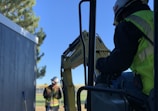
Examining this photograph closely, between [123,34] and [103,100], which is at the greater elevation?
[123,34]

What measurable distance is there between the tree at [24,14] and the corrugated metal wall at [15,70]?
22279 millimetres

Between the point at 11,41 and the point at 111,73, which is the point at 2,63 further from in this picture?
the point at 111,73

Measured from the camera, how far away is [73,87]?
900cm

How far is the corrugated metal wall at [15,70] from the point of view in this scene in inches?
422

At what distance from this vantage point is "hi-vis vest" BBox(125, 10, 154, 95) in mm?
3045

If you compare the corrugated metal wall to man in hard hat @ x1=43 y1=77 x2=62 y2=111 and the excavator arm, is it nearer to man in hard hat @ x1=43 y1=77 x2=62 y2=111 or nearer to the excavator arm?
the excavator arm

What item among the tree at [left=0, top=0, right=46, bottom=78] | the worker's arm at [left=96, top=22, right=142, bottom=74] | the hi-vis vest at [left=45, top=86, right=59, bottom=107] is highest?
the tree at [left=0, top=0, right=46, bottom=78]

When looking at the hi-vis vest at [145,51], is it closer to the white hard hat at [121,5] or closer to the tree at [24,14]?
the white hard hat at [121,5]

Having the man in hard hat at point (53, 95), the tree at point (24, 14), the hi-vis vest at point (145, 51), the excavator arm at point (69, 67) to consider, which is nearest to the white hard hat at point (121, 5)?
the hi-vis vest at point (145, 51)

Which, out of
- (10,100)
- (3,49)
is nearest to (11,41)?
(3,49)

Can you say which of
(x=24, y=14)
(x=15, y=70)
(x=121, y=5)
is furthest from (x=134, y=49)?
(x=24, y=14)

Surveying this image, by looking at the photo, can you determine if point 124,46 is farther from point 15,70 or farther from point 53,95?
point 53,95

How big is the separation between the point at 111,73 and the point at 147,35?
506 mm

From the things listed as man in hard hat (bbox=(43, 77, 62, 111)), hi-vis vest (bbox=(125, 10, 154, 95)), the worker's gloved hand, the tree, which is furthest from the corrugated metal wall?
the tree
